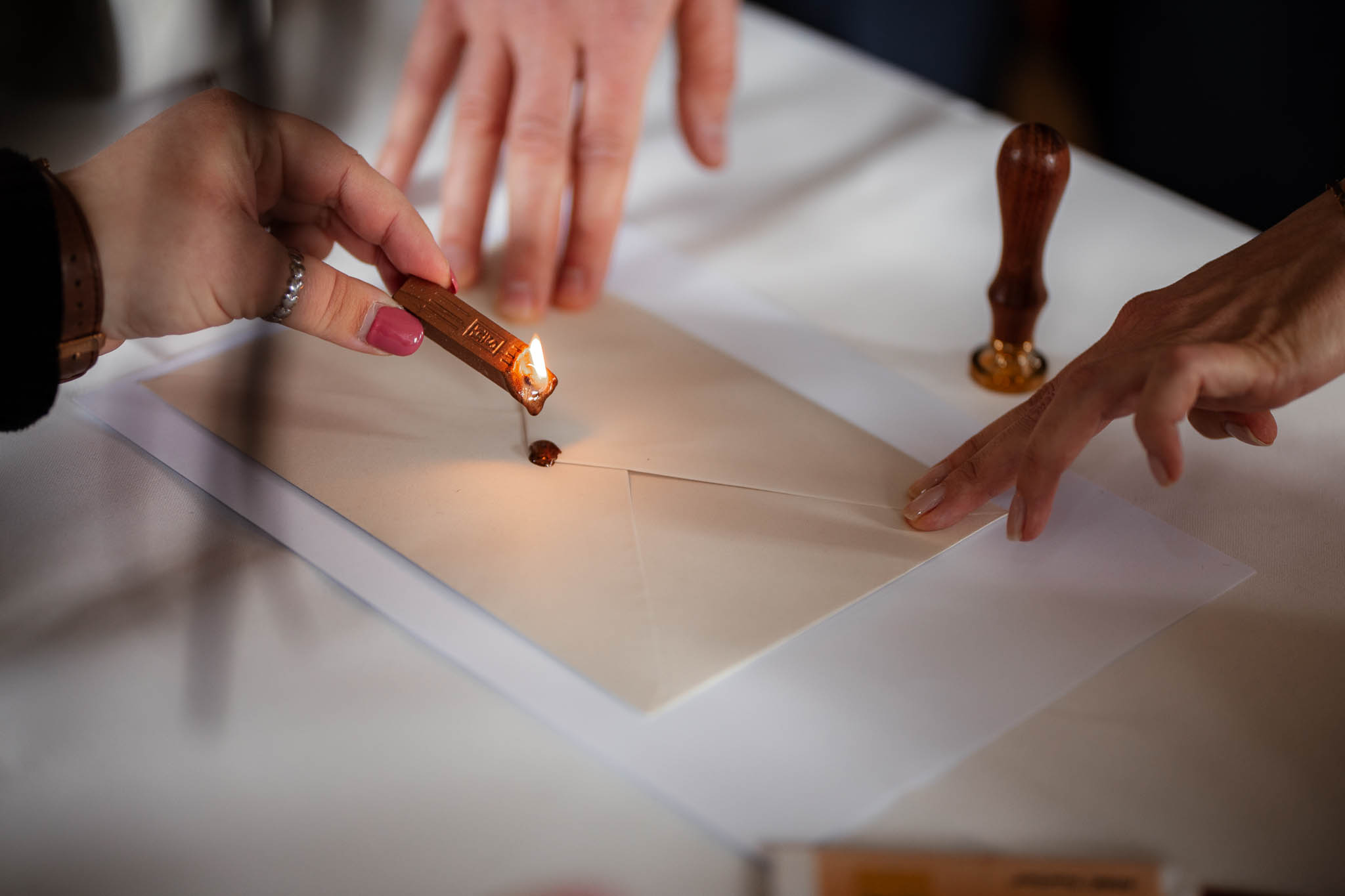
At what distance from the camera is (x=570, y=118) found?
98 cm

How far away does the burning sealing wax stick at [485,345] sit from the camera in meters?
0.69

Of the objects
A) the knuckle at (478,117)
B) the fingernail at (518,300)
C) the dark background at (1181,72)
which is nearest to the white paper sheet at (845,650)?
the fingernail at (518,300)

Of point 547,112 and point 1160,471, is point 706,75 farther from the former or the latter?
point 1160,471

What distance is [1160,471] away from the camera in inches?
23.4

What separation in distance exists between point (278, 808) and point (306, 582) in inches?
6.1

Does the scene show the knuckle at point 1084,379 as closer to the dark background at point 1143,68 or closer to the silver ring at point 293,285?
the silver ring at point 293,285

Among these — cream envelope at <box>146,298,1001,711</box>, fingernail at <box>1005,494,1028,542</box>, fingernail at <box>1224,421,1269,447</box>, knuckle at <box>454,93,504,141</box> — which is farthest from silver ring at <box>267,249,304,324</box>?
fingernail at <box>1224,421,1269,447</box>

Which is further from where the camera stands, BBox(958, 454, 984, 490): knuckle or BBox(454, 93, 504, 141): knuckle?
BBox(454, 93, 504, 141): knuckle

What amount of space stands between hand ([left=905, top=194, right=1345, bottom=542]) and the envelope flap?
2.2 inches

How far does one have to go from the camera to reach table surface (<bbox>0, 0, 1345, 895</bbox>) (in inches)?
20.4

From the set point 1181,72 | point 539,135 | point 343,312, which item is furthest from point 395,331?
point 1181,72

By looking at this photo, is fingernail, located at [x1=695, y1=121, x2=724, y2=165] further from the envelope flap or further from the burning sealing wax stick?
the burning sealing wax stick

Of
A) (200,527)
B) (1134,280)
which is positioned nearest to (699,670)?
(200,527)

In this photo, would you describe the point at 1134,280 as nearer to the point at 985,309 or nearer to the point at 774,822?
the point at 985,309
